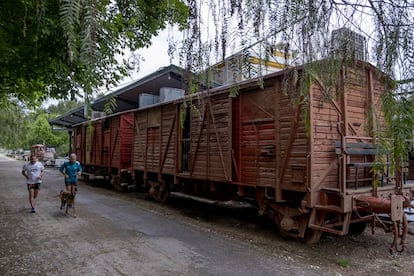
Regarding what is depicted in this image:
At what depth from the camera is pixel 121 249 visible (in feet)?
16.6

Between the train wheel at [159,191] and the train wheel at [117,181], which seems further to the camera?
the train wheel at [117,181]

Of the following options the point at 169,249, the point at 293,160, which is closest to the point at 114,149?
the point at 169,249

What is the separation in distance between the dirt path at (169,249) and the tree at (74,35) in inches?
99.2

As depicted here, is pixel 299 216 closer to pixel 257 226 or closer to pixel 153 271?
pixel 257 226

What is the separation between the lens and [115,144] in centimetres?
1314

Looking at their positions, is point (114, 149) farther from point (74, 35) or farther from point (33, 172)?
point (74, 35)

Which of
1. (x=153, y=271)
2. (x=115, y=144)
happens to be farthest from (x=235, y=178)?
(x=115, y=144)

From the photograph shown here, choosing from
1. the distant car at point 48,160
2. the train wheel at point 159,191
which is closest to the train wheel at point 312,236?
the train wheel at point 159,191

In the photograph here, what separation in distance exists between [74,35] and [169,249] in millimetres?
4639

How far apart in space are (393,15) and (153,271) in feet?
13.1

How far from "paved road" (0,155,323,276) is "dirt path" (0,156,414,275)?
0.01 meters

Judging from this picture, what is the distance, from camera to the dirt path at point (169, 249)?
4391 mm

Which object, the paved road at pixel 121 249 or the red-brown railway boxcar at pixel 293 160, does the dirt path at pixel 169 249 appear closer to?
the paved road at pixel 121 249

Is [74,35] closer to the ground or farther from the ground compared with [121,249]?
farther from the ground
